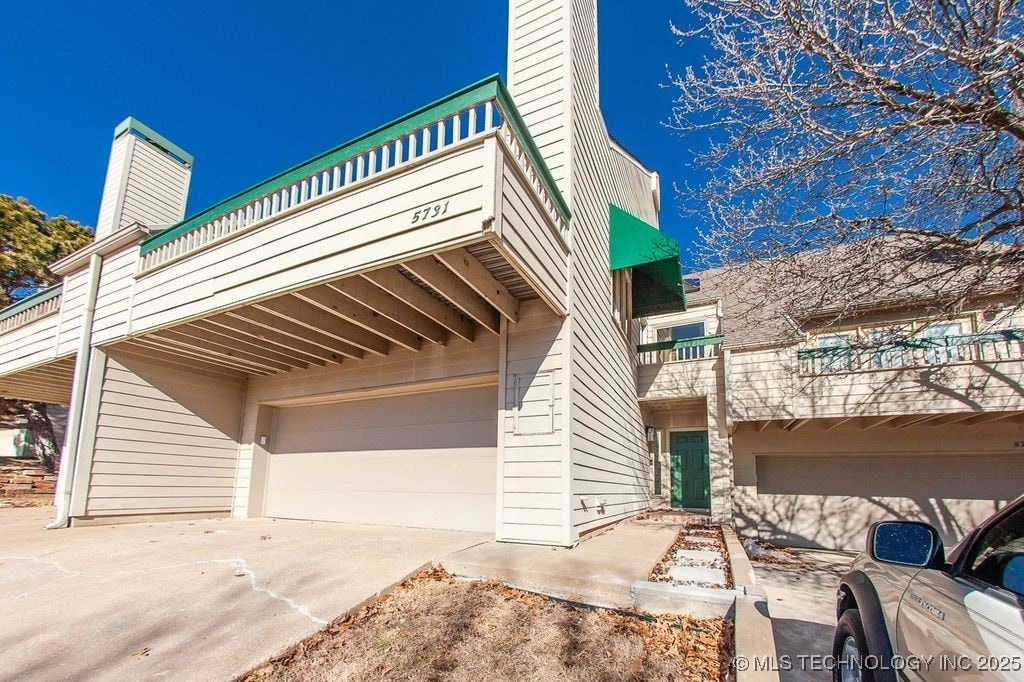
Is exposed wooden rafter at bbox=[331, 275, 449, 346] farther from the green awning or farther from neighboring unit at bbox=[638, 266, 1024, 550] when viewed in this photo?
neighboring unit at bbox=[638, 266, 1024, 550]

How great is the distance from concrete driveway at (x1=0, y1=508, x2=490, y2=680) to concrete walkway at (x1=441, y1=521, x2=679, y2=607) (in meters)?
0.52

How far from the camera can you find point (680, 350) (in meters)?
10.4

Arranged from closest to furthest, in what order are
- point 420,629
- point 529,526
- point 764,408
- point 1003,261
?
point 420,629
point 1003,261
point 529,526
point 764,408

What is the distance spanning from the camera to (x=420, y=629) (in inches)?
132

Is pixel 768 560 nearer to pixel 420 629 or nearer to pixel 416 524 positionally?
pixel 416 524

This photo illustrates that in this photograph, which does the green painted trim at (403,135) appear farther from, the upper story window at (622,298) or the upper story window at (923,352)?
the upper story window at (923,352)

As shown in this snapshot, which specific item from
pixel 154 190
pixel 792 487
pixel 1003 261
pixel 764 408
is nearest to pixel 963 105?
pixel 1003 261

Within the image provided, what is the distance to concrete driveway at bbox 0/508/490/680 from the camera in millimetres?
2936

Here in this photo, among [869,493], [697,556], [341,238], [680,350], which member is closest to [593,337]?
[697,556]

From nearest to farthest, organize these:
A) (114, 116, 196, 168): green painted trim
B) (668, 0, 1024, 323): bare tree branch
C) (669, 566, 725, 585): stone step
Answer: (668, 0, 1024, 323): bare tree branch → (669, 566, 725, 585): stone step → (114, 116, 196, 168): green painted trim

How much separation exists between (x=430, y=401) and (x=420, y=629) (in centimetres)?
402

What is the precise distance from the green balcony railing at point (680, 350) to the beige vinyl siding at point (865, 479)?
5.90 ft

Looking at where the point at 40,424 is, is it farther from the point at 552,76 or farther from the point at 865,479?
the point at 865,479

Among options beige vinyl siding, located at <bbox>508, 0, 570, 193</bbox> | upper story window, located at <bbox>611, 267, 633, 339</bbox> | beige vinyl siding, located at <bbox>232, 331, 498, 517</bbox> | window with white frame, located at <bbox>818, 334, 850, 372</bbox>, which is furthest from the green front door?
beige vinyl siding, located at <bbox>508, 0, 570, 193</bbox>
